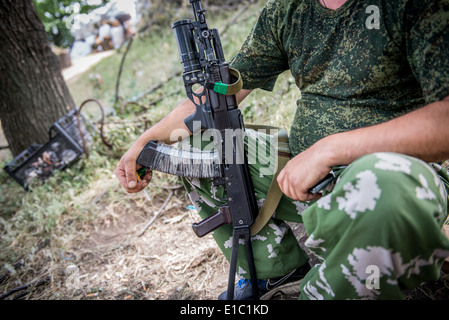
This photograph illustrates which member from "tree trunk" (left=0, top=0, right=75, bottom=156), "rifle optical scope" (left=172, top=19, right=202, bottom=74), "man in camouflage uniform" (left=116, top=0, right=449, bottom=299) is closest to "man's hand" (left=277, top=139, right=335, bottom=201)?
"man in camouflage uniform" (left=116, top=0, right=449, bottom=299)

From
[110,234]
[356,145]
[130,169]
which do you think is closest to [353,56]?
[356,145]

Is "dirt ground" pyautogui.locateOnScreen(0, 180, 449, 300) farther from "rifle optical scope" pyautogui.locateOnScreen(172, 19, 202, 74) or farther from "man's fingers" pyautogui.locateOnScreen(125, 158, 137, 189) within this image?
"rifle optical scope" pyautogui.locateOnScreen(172, 19, 202, 74)

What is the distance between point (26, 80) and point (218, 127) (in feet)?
11.1

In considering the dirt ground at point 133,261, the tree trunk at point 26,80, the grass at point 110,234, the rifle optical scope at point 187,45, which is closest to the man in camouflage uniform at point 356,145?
the rifle optical scope at point 187,45

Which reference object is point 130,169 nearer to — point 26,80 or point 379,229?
point 379,229

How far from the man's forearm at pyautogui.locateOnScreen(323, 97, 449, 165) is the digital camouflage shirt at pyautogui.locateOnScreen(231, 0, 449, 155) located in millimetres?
99

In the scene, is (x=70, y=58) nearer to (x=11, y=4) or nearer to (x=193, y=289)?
(x=11, y=4)

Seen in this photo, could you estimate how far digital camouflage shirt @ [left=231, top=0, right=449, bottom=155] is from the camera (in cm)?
104

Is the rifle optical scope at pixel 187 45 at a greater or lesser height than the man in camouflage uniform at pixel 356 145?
greater

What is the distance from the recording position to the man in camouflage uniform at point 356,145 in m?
0.91

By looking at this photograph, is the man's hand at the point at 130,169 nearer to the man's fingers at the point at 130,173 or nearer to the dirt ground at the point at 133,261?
the man's fingers at the point at 130,173

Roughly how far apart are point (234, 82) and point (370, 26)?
1.99 ft

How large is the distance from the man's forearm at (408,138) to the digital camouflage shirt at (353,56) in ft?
0.33

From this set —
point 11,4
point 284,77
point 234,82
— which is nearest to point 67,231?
point 234,82
